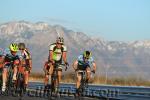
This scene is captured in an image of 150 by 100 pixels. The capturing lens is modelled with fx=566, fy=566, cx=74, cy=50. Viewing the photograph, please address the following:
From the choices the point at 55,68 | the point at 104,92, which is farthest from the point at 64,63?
the point at 104,92

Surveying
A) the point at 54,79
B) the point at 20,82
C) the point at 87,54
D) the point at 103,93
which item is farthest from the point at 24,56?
the point at 103,93

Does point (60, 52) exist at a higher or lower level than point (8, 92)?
higher

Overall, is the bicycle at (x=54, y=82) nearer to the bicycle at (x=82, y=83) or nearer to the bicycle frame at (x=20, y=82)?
the bicycle frame at (x=20, y=82)

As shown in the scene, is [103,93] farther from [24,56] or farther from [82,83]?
[24,56]

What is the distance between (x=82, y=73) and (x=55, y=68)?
60.9 inches

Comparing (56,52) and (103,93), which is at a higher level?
(56,52)

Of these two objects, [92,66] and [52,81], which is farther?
[92,66]

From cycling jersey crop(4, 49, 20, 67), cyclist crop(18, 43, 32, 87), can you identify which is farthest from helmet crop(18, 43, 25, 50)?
cycling jersey crop(4, 49, 20, 67)

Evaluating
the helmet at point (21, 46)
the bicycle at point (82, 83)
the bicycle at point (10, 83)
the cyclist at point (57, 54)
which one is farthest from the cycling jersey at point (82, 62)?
the bicycle at point (10, 83)

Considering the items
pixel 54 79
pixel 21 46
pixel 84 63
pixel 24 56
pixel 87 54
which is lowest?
pixel 54 79

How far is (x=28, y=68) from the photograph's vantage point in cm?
2167

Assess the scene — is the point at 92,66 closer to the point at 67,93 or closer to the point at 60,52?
the point at 60,52

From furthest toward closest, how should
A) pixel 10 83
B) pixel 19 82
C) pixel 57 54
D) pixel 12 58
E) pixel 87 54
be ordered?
pixel 10 83 → pixel 87 54 → pixel 19 82 → pixel 12 58 → pixel 57 54

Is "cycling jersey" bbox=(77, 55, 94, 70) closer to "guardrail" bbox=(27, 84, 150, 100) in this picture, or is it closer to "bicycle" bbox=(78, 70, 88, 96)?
"bicycle" bbox=(78, 70, 88, 96)
